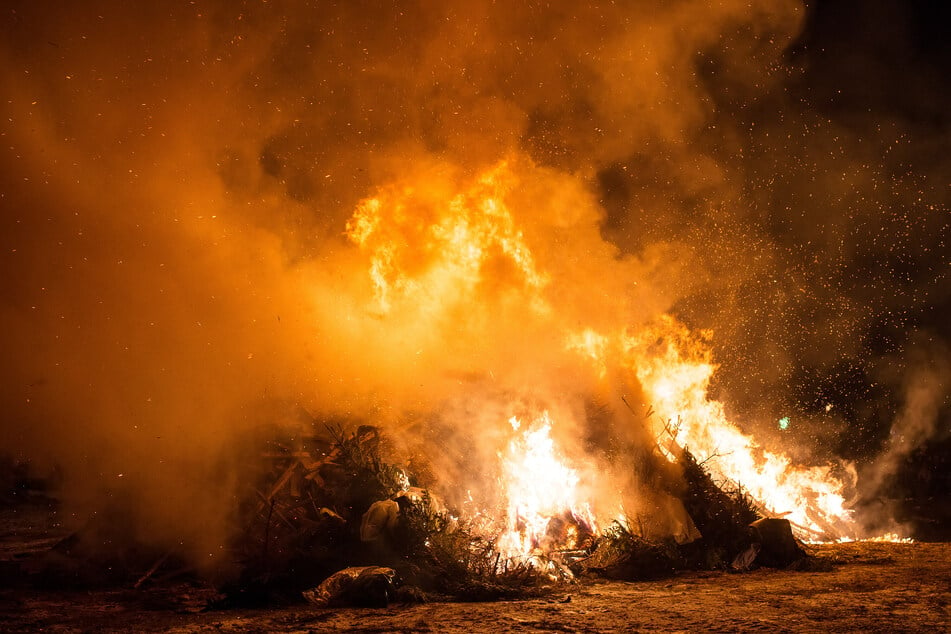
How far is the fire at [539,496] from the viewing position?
7092 millimetres

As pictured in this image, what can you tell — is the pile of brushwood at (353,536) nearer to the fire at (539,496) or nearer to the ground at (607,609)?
the ground at (607,609)

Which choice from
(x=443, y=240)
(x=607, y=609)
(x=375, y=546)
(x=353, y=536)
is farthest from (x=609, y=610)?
(x=443, y=240)

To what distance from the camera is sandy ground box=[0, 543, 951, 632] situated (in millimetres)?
4441

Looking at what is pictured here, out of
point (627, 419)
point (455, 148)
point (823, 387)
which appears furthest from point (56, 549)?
point (823, 387)

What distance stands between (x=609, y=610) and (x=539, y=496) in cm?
261

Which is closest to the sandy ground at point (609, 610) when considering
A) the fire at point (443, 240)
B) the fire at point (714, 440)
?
the fire at point (714, 440)

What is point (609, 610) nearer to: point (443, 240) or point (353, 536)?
point (353, 536)

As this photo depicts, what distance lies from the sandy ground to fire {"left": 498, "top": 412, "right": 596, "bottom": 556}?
1.12m

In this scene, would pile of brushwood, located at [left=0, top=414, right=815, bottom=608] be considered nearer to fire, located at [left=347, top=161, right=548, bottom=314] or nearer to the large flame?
the large flame

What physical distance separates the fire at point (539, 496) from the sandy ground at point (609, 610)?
3.68 ft

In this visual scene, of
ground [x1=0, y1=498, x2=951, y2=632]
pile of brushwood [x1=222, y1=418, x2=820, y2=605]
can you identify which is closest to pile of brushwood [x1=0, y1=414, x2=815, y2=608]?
pile of brushwood [x1=222, y1=418, x2=820, y2=605]

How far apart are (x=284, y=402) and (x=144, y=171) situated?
416cm

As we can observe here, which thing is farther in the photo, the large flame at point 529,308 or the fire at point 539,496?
the large flame at point 529,308

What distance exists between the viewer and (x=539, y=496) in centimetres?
755
